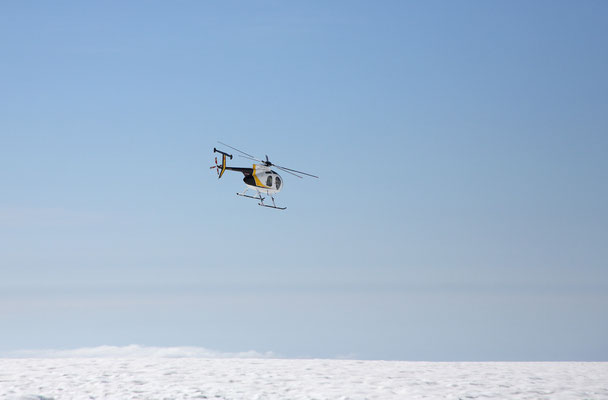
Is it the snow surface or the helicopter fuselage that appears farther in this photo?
the helicopter fuselage

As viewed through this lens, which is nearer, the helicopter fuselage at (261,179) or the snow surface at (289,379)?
the snow surface at (289,379)

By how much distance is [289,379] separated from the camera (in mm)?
26469

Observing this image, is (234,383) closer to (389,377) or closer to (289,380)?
(289,380)

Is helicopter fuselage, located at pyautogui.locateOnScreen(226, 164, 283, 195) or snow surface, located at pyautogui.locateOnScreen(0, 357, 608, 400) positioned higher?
helicopter fuselage, located at pyautogui.locateOnScreen(226, 164, 283, 195)

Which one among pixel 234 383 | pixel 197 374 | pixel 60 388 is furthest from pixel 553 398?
pixel 60 388

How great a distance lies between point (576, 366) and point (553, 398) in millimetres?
7923

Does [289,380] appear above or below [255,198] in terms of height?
below

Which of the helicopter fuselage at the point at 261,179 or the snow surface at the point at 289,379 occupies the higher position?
the helicopter fuselage at the point at 261,179

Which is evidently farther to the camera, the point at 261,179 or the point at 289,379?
the point at 261,179

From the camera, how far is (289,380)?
2628 centimetres

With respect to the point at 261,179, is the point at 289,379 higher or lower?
lower

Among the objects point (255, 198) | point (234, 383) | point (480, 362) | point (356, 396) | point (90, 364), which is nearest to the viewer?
point (356, 396)

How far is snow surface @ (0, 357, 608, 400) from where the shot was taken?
2412cm

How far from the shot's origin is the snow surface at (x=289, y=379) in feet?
79.2
